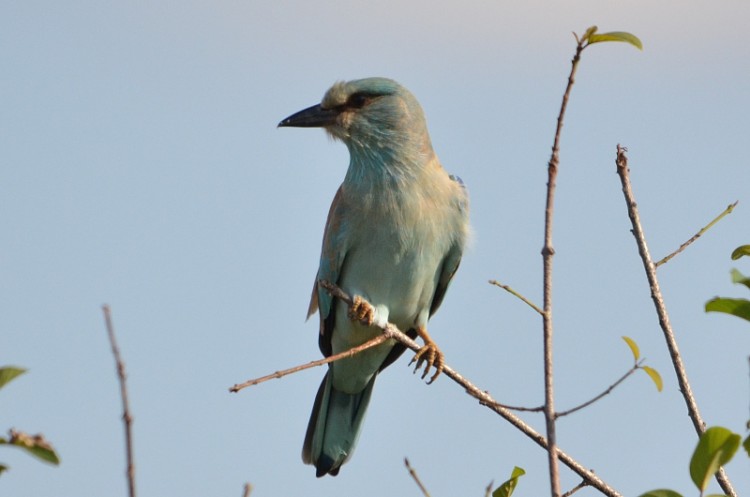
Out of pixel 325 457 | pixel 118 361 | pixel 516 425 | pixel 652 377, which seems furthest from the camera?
pixel 325 457

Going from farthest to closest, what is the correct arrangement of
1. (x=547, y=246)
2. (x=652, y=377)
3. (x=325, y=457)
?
(x=325, y=457) → (x=652, y=377) → (x=547, y=246)

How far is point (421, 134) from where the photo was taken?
238 inches

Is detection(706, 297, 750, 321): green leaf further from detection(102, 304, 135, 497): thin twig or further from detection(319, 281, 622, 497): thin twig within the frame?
detection(102, 304, 135, 497): thin twig

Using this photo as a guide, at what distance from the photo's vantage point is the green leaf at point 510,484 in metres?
3.33

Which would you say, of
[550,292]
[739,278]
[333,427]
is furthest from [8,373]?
[333,427]

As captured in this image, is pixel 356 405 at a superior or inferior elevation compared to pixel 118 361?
superior

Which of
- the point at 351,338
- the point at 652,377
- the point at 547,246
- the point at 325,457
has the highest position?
the point at 351,338

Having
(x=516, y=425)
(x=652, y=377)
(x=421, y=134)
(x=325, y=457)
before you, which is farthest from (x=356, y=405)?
(x=652, y=377)

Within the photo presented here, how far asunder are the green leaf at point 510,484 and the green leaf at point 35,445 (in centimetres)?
150

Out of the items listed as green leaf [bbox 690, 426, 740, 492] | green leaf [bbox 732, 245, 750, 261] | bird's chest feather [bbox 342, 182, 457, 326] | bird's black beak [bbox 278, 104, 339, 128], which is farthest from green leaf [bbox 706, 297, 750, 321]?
bird's black beak [bbox 278, 104, 339, 128]

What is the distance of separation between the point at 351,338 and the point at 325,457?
0.86 metres

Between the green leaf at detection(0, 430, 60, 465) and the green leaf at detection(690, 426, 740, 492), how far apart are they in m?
1.52

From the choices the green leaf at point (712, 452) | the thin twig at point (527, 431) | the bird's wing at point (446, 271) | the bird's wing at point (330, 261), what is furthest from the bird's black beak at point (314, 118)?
the green leaf at point (712, 452)

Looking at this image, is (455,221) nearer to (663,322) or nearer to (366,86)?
(366,86)
